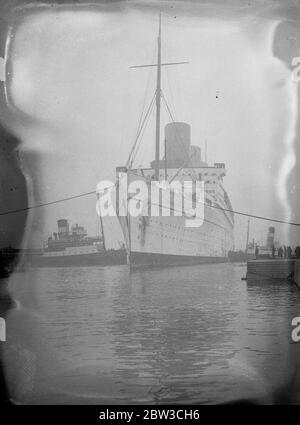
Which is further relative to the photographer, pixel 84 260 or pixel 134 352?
pixel 84 260

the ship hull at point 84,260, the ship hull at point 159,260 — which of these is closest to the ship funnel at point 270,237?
the ship hull at point 84,260

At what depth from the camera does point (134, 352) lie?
3.35m

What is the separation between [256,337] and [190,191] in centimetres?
144

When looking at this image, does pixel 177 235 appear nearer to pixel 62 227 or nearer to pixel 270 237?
pixel 270 237

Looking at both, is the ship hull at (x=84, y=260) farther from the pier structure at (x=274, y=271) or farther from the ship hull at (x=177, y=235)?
the pier structure at (x=274, y=271)

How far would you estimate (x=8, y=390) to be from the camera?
8.48ft

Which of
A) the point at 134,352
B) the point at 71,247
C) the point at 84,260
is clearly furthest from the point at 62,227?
the point at 84,260

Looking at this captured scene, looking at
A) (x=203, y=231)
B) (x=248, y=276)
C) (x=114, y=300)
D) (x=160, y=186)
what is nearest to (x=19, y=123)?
(x=160, y=186)

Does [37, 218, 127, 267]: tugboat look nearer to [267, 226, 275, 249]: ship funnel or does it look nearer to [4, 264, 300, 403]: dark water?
[4, 264, 300, 403]: dark water

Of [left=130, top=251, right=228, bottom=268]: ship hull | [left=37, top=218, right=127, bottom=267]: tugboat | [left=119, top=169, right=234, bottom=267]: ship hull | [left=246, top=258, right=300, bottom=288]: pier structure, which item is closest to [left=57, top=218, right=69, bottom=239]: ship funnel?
[left=37, top=218, right=127, bottom=267]: tugboat

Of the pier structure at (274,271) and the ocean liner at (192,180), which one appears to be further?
the pier structure at (274,271)

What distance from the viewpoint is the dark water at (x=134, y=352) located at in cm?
254

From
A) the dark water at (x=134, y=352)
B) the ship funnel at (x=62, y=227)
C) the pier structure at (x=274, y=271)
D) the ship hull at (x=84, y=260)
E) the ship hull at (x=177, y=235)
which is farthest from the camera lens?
the pier structure at (x=274, y=271)

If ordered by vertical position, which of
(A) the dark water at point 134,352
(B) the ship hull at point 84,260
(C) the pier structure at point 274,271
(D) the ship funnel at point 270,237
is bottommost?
(A) the dark water at point 134,352
